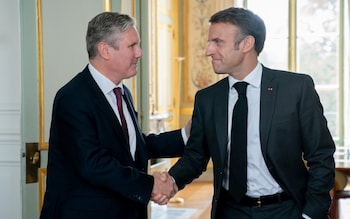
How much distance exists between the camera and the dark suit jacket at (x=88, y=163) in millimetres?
2172

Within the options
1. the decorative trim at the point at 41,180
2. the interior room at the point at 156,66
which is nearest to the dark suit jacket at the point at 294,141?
the interior room at the point at 156,66

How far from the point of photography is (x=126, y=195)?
221cm

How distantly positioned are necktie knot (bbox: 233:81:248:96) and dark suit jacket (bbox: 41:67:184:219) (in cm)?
50

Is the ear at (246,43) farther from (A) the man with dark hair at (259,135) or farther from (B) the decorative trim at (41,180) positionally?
(B) the decorative trim at (41,180)

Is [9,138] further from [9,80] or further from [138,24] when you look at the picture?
[138,24]

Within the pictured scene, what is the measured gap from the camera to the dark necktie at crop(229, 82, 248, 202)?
2.12 metres

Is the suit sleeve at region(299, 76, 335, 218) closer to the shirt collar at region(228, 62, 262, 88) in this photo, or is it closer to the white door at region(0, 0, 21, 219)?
the shirt collar at region(228, 62, 262, 88)

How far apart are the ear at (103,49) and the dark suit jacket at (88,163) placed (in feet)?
0.40

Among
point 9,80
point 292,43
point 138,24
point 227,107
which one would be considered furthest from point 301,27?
point 227,107

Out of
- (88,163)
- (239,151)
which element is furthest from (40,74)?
(239,151)

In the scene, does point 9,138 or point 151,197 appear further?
point 9,138

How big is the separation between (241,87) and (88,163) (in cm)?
67

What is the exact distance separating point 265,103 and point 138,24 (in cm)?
166

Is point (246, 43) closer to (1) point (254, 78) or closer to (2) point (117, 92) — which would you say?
(1) point (254, 78)
